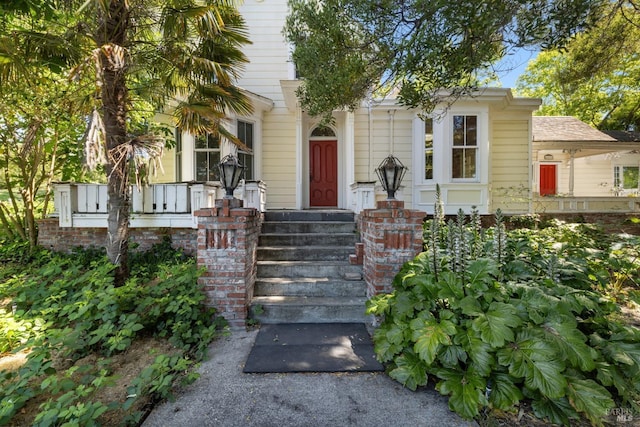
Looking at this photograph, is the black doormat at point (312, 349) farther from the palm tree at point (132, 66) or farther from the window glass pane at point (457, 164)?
the window glass pane at point (457, 164)

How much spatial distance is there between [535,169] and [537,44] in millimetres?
9691

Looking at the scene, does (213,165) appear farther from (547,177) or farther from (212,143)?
(547,177)

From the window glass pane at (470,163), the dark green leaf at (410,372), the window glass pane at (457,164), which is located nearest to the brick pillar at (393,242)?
the dark green leaf at (410,372)

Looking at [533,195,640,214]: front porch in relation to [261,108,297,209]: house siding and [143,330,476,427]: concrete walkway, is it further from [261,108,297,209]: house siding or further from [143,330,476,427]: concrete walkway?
[143,330,476,427]: concrete walkway

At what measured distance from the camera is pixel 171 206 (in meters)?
5.00

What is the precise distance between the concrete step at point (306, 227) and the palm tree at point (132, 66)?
6.44 ft

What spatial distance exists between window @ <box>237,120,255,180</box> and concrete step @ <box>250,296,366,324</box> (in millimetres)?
4269

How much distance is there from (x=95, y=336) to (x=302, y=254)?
2574 mm

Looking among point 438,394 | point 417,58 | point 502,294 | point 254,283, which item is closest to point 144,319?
point 254,283

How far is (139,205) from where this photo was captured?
497 cm

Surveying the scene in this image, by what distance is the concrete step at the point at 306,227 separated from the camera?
505 cm

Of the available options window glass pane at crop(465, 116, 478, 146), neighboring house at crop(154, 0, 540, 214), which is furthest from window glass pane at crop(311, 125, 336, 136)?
window glass pane at crop(465, 116, 478, 146)

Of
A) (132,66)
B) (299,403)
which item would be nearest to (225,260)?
(299,403)

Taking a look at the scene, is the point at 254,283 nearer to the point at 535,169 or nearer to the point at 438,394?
the point at 438,394
